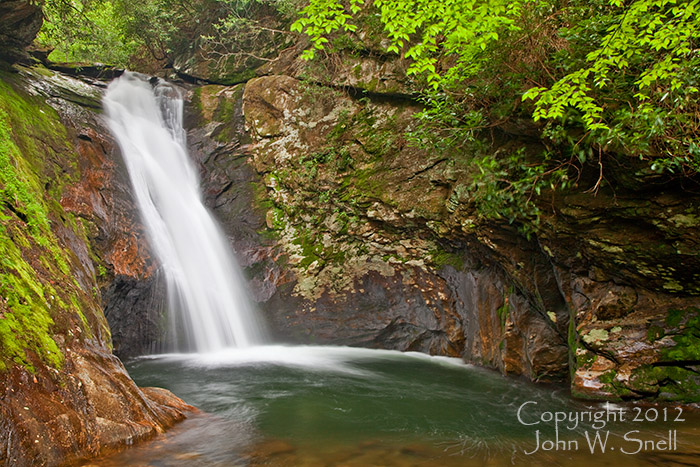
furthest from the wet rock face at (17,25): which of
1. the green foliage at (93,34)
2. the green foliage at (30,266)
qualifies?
the green foliage at (93,34)

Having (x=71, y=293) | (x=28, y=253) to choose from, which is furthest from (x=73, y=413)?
(x=28, y=253)

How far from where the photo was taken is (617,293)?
19.5ft

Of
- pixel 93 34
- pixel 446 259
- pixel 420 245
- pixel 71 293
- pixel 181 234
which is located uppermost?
pixel 93 34

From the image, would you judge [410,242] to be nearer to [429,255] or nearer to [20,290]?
[429,255]

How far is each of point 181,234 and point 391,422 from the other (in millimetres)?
7699

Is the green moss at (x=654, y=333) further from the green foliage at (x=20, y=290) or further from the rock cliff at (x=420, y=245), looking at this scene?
the green foliage at (x=20, y=290)

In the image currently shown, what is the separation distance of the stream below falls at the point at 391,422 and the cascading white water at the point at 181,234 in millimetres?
1564

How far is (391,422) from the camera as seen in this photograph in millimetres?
4938

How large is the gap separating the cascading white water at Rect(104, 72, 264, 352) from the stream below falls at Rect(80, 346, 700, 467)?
156 centimetres

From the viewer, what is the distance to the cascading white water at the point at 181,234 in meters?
9.69

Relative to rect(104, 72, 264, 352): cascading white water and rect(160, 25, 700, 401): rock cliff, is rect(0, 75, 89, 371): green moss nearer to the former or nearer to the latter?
rect(104, 72, 264, 352): cascading white water

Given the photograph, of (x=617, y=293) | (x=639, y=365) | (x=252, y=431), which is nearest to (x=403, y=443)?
(x=252, y=431)

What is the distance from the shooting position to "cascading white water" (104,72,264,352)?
969cm

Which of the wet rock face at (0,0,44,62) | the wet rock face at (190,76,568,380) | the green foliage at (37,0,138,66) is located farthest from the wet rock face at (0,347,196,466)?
the green foliage at (37,0,138,66)
